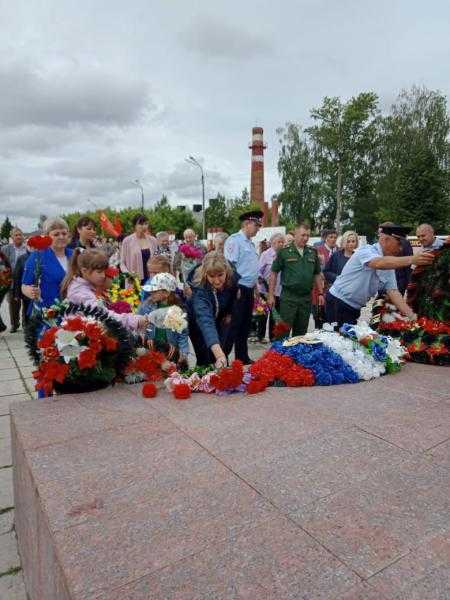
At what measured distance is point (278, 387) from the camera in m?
2.93

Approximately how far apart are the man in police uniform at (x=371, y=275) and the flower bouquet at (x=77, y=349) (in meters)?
1.96

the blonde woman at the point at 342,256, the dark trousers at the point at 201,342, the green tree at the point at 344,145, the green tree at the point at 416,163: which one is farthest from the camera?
the green tree at the point at 344,145

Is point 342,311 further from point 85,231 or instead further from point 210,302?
point 85,231

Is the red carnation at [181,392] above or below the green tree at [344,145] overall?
below

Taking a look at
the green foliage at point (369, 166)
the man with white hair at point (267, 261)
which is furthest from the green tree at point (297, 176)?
the man with white hair at point (267, 261)

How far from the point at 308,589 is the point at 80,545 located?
2.17 ft

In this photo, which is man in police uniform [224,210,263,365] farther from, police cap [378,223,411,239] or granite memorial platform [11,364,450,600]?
granite memorial platform [11,364,450,600]

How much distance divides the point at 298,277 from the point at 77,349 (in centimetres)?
300

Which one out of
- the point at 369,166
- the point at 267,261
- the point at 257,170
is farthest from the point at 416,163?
the point at 267,261

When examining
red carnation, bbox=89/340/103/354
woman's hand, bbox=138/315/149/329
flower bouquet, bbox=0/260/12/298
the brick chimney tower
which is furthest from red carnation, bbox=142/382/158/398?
the brick chimney tower

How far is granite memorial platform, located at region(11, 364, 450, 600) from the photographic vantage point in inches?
47.8

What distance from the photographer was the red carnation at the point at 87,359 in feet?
8.35

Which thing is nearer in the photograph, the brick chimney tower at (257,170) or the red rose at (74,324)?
the red rose at (74,324)

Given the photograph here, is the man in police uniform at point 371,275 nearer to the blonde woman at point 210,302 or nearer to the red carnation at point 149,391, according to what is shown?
the blonde woman at point 210,302
